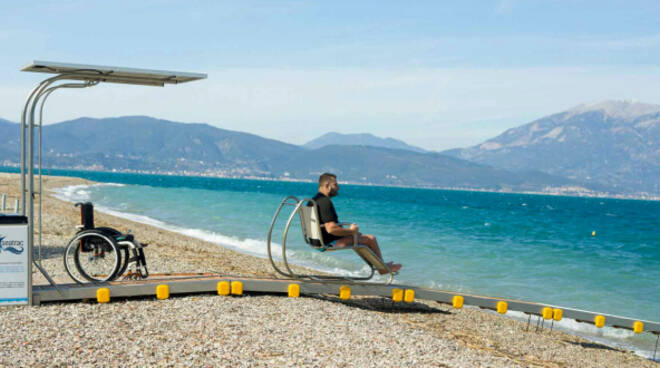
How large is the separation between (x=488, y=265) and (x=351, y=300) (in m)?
14.2

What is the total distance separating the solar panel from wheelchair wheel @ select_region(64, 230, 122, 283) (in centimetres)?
205

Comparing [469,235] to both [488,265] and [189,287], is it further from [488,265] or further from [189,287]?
[189,287]

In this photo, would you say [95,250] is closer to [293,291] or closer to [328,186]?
[293,291]

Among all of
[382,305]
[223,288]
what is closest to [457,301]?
[382,305]

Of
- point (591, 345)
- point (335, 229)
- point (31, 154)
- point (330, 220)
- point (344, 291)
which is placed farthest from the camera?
point (591, 345)

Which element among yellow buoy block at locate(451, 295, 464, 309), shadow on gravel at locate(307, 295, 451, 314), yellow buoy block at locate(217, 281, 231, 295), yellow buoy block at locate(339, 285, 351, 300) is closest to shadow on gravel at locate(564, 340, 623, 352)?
shadow on gravel at locate(307, 295, 451, 314)

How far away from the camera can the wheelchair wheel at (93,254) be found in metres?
8.09

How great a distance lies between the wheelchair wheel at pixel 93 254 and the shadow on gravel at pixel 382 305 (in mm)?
2802

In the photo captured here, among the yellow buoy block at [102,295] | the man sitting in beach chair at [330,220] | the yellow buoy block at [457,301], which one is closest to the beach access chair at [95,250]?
the yellow buoy block at [102,295]

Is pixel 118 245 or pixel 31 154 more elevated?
pixel 31 154

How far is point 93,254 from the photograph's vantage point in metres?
8.17

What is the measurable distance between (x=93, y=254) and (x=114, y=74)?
8.00 ft

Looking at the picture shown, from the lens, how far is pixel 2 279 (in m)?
7.00

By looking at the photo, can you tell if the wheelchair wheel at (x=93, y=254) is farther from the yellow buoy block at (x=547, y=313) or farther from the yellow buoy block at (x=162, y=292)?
the yellow buoy block at (x=547, y=313)
